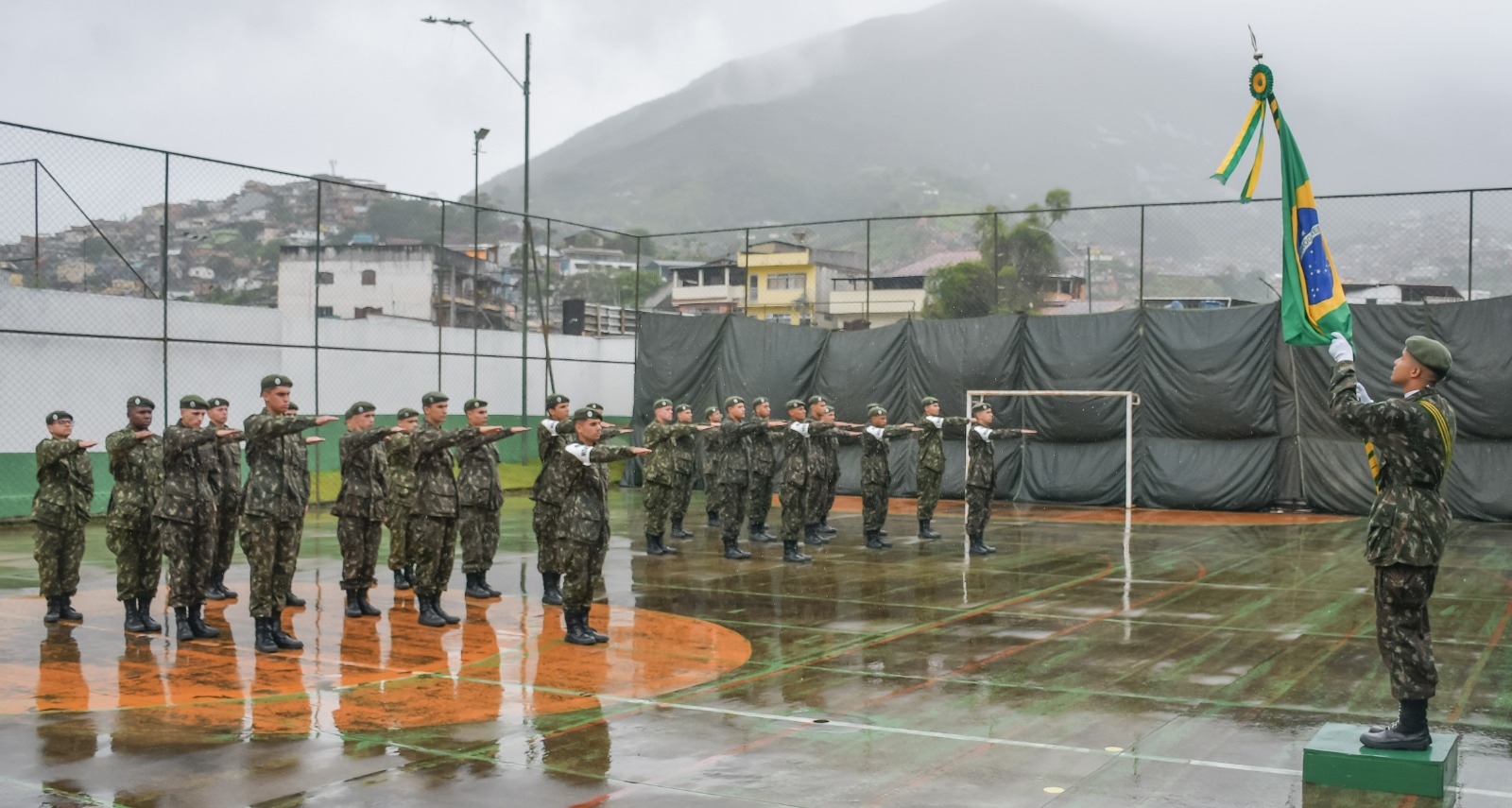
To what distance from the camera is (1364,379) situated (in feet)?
62.4

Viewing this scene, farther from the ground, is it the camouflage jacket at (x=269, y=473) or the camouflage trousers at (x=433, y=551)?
the camouflage jacket at (x=269, y=473)

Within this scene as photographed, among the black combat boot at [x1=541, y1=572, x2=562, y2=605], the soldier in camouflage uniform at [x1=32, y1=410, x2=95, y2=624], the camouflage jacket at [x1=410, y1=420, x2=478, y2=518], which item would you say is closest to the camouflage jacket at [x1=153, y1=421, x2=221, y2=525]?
the soldier in camouflage uniform at [x1=32, y1=410, x2=95, y2=624]

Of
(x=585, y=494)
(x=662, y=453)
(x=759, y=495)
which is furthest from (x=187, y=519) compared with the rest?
(x=759, y=495)

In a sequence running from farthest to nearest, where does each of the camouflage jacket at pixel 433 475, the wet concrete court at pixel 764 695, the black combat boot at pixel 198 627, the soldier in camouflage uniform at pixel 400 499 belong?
the soldier in camouflage uniform at pixel 400 499, the camouflage jacket at pixel 433 475, the black combat boot at pixel 198 627, the wet concrete court at pixel 764 695

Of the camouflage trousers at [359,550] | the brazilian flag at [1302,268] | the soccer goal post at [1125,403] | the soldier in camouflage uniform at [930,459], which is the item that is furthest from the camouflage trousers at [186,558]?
the soccer goal post at [1125,403]

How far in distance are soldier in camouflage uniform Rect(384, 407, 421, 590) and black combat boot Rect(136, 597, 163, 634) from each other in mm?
2198

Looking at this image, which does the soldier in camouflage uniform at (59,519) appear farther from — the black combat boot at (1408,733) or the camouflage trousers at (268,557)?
the black combat boot at (1408,733)

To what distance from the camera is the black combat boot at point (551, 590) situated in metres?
10.7

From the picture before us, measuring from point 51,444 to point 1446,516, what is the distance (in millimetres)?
9320

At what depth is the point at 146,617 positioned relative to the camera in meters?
9.48

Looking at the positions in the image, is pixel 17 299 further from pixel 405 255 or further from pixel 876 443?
pixel 405 255

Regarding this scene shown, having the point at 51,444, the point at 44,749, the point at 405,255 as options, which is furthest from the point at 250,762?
the point at 405,255

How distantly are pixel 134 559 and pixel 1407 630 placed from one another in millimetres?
8299

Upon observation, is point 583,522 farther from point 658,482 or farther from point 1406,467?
point 658,482
